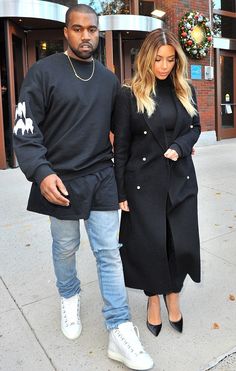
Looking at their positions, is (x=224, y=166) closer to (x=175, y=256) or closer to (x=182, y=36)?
(x=182, y=36)

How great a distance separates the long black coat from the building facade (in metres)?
4.57

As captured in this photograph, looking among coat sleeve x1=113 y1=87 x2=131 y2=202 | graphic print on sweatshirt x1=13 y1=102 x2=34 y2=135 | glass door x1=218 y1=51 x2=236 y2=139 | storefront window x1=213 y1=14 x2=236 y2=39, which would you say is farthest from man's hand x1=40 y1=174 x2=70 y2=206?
storefront window x1=213 y1=14 x2=236 y2=39

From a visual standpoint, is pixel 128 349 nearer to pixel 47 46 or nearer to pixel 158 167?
pixel 158 167

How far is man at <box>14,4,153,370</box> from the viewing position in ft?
6.77

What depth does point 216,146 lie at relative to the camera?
9.95 meters

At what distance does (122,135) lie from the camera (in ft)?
7.55

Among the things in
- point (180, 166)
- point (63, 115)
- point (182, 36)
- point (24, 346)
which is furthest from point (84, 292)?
point (182, 36)

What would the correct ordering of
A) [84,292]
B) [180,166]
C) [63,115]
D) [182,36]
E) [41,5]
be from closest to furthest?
1. [63,115]
2. [180,166]
3. [84,292]
4. [41,5]
5. [182,36]

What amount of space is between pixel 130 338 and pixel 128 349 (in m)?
0.06

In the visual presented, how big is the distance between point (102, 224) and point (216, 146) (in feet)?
26.9

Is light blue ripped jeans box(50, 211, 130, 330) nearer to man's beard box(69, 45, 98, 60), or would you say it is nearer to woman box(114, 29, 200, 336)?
woman box(114, 29, 200, 336)

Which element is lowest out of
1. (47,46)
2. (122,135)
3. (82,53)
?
(122,135)

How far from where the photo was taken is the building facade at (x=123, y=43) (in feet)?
24.2

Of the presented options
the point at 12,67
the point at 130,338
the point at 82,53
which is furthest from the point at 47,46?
the point at 130,338
